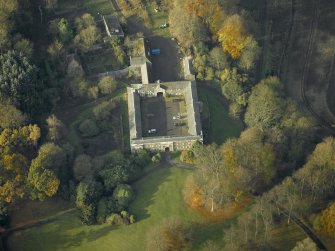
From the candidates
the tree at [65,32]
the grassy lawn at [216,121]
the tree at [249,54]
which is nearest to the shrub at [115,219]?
the grassy lawn at [216,121]

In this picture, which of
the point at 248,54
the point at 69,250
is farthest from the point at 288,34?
the point at 69,250

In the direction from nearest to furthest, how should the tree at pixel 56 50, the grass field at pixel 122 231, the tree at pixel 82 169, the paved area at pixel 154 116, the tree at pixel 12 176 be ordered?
the grass field at pixel 122 231, the tree at pixel 12 176, the tree at pixel 82 169, the paved area at pixel 154 116, the tree at pixel 56 50

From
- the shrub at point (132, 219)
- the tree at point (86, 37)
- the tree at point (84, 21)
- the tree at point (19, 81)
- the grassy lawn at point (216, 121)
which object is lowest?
the shrub at point (132, 219)

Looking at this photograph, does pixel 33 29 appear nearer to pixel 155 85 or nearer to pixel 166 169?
pixel 155 85

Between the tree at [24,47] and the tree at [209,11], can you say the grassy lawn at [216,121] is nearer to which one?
the tree at [209,11]

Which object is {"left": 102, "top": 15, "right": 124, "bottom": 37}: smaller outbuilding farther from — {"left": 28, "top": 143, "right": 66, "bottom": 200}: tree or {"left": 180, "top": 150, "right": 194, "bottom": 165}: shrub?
{"left": 28, "top": 143, "right": 66, "bottom": 200}: tree

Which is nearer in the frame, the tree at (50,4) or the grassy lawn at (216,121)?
the grassy lawn at (216,121)
